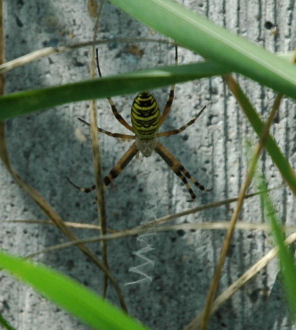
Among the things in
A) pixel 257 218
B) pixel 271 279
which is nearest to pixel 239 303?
pixel 271 279

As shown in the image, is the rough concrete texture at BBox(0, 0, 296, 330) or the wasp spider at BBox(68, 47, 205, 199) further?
the rough concrete texture at BBox(0, 0, 296, 330)

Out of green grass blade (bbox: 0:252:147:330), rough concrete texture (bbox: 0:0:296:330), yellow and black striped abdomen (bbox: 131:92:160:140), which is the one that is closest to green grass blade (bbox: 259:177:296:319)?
green grass blade (bbox: 0:252:147:330)

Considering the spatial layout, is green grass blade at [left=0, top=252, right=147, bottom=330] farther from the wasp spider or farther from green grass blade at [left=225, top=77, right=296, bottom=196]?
the wasp spider

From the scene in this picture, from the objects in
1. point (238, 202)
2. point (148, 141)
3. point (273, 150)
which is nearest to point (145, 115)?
point (148, 141)

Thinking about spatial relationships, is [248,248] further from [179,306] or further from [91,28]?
[91,28]

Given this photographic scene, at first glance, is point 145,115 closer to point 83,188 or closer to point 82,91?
point 83,188
